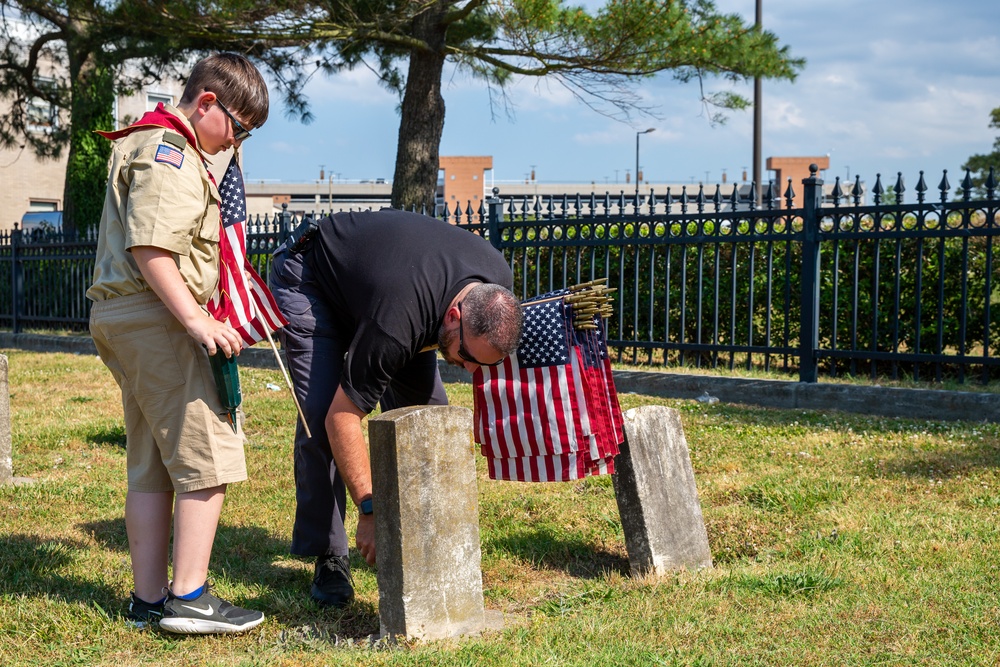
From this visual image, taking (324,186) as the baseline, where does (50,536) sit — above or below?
below

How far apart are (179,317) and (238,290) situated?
322 millimetres

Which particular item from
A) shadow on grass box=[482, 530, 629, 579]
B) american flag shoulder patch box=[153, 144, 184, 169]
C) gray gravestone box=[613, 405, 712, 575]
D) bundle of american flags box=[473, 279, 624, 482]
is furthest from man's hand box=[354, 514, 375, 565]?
american flag shoulder patch box=[153, 144, 184, 169]

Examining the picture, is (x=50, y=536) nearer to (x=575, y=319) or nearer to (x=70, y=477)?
(x=70, y=477)

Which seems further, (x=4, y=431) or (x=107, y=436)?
(x=107, y=436)

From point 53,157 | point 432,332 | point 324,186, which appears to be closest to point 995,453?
point 432,332

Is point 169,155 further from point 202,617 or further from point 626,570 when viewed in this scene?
point 626,570

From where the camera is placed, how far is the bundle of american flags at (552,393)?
11.8 ft

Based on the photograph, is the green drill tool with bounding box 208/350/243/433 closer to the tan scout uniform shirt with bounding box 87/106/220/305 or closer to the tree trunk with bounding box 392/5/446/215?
the tan scout uniform shirt with bounding box 87/106/220/305

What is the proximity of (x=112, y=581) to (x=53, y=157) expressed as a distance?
15.0 m

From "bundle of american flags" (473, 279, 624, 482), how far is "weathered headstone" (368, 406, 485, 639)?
0.48 m

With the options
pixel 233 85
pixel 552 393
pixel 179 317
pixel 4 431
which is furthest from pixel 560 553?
pixel 4 431

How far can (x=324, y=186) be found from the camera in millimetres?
79312

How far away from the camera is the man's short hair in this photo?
121 inches

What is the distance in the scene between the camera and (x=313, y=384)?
11.6 feet
